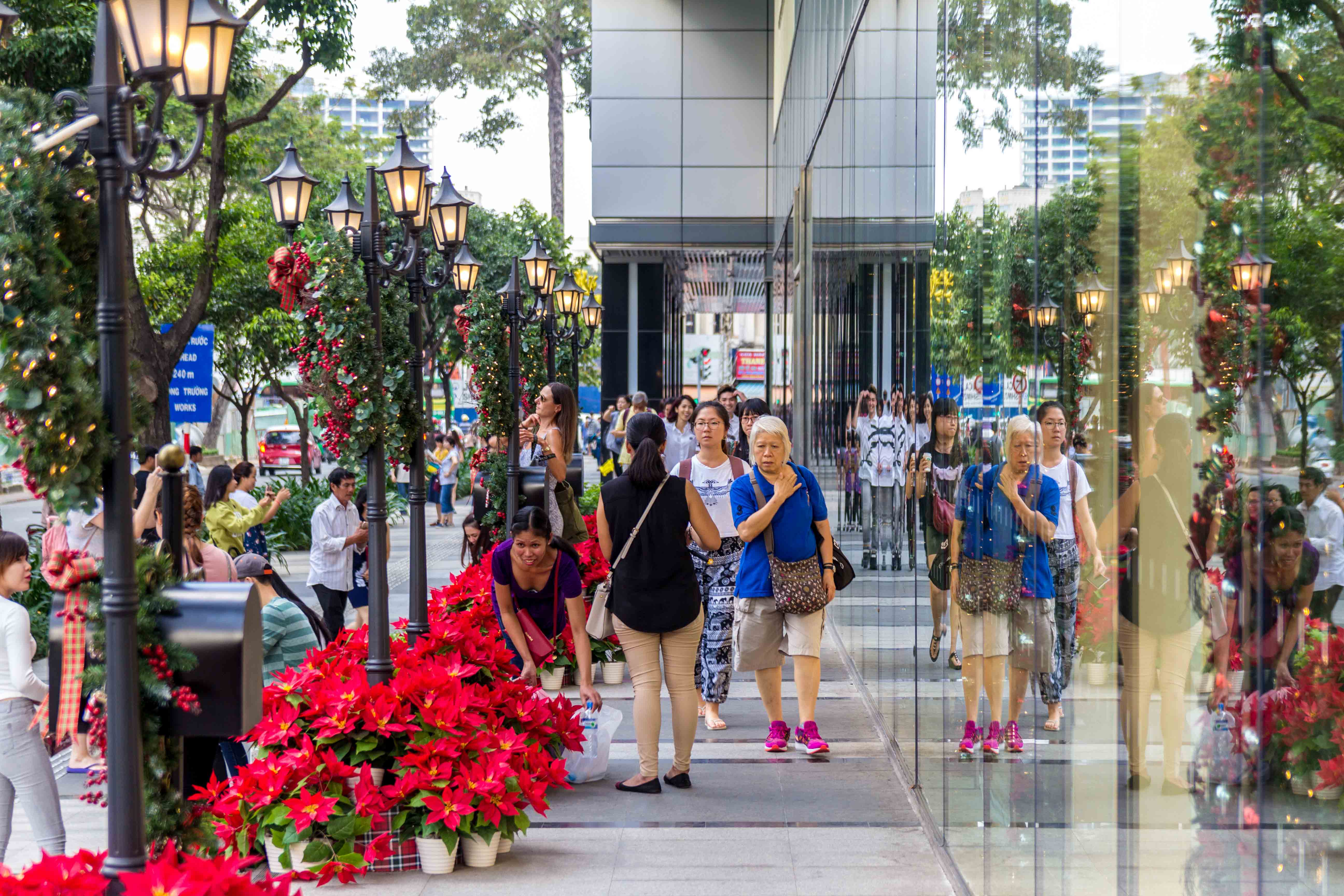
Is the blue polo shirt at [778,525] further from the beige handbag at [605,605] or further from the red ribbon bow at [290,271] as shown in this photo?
the red ribbon bow at [290,271]

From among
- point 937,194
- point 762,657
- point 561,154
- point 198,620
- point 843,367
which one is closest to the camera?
point 198,620

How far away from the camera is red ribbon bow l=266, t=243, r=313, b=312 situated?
A: 7.00 metres

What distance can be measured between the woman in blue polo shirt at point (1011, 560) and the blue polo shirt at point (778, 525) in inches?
81.2

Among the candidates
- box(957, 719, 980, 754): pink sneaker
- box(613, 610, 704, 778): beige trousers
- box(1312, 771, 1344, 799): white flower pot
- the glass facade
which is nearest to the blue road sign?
box(613, 610, 704, 778): beige trousers

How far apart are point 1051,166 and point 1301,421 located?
1.82 metres

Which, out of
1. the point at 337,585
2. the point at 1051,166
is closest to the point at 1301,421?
the point at 1051,166

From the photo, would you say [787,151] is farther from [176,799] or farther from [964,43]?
[176,799]

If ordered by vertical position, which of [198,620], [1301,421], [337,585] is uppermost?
[1301,421]

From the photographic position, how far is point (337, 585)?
1077 cm

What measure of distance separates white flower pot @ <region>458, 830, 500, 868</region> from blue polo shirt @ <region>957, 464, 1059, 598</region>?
7.70 ft

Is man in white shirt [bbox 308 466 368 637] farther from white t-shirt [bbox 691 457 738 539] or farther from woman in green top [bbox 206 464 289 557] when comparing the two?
white t-shirt [bbox 691 457 738 539]

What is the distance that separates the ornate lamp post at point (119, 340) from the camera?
136 inches

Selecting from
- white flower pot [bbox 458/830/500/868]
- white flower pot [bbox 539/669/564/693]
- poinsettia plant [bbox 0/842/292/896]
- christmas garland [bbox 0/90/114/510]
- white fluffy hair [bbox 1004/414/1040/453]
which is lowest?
white flower pot [bbox 539/669/564/693]

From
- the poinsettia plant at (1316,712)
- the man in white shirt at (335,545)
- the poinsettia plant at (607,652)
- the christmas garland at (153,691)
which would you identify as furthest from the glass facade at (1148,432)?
the man in white shirt at (335,545)
